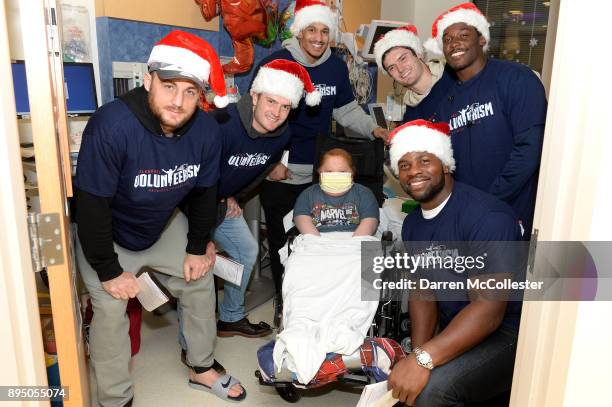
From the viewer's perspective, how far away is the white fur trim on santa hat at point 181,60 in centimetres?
188

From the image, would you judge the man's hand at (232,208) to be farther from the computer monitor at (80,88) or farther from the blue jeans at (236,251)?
the computer monitor at (80,88)

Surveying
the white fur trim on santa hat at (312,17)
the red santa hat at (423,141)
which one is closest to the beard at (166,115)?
the red santa hat at (423,141)

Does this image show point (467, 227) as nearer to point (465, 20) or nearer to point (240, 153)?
point (465, 20)

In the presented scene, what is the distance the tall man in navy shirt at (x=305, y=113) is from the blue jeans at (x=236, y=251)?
25cm

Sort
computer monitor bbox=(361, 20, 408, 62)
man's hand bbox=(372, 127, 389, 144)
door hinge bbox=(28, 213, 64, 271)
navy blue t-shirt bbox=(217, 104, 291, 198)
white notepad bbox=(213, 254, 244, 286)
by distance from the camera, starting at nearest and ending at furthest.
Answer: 1. door hinge bbox=(28, 213, 64, 271)
2. navy blue t-shirt bbox=(217, 104, 291, 198)
3. white notepad bbox=(213, 254, 244, 286)
4. man's hand bbox=(372, 127, 389, 144)
5. computer monitor bbox=(361, 20, 408, 62)

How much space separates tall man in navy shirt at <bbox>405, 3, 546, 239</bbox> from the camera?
82.4 inches

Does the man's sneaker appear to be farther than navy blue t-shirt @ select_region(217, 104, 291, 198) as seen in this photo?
Yes

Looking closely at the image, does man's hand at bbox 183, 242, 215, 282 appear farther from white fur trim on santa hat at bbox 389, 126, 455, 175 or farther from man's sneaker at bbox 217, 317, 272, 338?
white fur trim on santa hat at bbox 389, 126, 455, 175

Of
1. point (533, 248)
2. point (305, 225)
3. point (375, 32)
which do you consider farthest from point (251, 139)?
point (375, 32)

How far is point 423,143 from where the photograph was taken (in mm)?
2070

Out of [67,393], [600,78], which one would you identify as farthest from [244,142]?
[600,78]

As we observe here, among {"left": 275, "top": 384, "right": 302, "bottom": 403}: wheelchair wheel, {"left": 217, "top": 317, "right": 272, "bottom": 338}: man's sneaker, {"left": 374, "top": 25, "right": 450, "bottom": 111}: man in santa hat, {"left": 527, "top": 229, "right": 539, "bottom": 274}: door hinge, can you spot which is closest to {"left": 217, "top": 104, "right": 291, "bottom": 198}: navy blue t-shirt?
{"left": 374, "top": 25, "right": 450, "bottom": 111}: man in santa hat

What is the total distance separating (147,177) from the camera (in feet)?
6.44

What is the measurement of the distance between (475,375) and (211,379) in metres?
1.27
